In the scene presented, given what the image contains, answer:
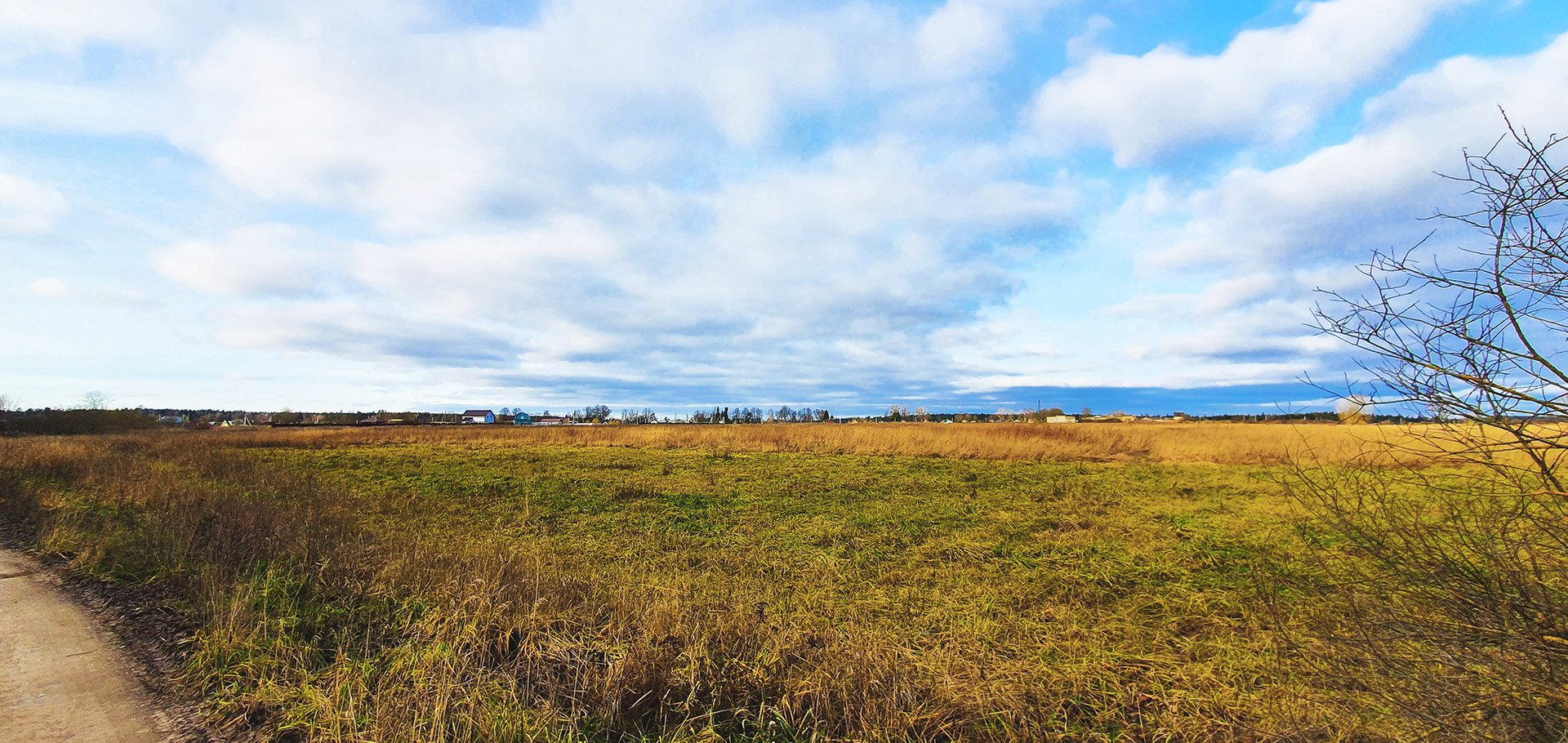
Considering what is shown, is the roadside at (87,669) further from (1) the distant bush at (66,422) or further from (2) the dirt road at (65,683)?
(1) the distant bush at (66,422)

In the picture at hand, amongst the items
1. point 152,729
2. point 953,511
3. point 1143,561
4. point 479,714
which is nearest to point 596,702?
point 479,714

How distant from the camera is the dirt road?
355 centimetres

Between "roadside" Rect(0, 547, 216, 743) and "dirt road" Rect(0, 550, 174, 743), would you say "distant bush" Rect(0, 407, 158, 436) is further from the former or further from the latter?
"dirt road" Rect(0, 550, 174, 743)

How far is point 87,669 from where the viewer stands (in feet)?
14.3

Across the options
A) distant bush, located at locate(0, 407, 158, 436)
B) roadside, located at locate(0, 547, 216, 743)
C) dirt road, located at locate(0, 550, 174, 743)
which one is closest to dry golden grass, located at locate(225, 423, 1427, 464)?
roadside, located at locate(0, 547, 216, 743)

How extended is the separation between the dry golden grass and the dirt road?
21351 millimetres

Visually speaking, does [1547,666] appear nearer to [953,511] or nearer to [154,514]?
[953,511]

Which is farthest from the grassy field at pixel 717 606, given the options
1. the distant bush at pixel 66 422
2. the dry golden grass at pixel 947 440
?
the distant bush at pixel 66 422

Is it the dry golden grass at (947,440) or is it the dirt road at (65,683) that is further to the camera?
the dry golden grass at (947,440)

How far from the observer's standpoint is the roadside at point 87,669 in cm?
359

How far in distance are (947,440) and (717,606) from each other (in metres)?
23.5

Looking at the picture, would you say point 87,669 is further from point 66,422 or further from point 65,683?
point 66,422

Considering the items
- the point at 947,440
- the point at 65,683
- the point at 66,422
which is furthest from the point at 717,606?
the point at 66,422

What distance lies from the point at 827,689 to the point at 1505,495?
3899 millimetres
